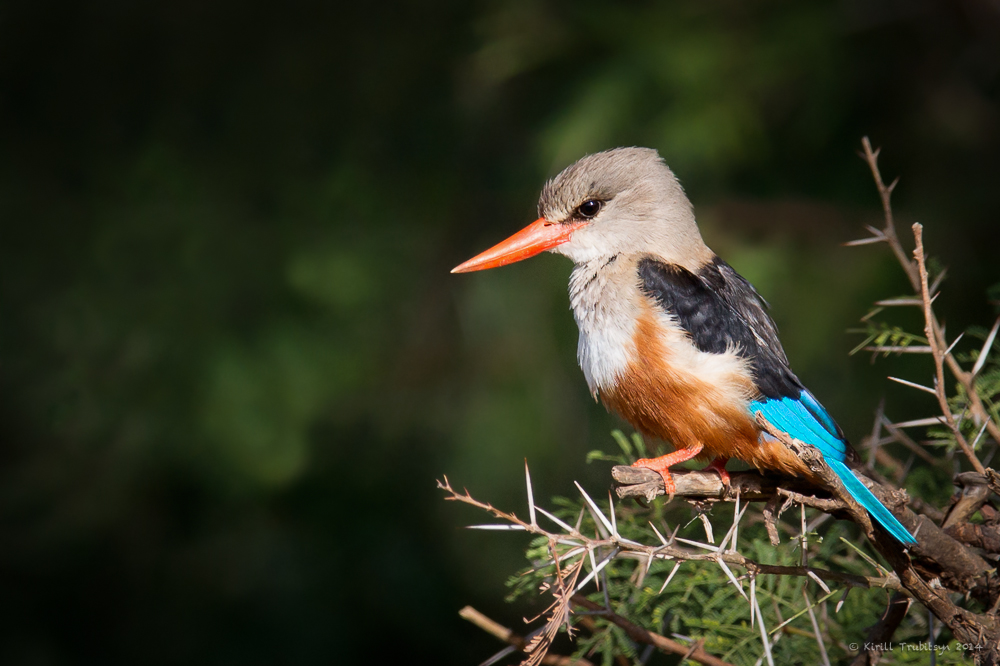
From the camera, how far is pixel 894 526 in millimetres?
1348

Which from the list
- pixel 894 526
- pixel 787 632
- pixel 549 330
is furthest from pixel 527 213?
pixel 894 526

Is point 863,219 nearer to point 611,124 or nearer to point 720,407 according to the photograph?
point 611,124

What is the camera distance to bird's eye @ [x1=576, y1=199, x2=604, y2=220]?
2.29m

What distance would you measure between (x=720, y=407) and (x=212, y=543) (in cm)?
242

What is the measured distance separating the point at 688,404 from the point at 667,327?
0.59ft

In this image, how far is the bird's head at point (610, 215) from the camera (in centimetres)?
224

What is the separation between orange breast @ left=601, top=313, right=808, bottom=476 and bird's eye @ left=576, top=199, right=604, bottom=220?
0.47 meters

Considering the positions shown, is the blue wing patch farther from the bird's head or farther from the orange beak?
the orange beak

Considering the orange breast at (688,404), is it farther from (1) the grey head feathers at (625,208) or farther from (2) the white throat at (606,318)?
(1) the grey head feathers at (625,208)

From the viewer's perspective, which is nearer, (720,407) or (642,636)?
(642,636)

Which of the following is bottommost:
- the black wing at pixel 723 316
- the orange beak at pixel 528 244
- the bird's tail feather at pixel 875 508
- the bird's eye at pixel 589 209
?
the bird's tail feather at pixel 875 508

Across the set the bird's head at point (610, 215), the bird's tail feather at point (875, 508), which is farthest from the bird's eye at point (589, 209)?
the bird's tail feather at point (875, 508)

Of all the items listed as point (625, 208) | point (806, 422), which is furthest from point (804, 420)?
point (625, 208)

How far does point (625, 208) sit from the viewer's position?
227 cm
